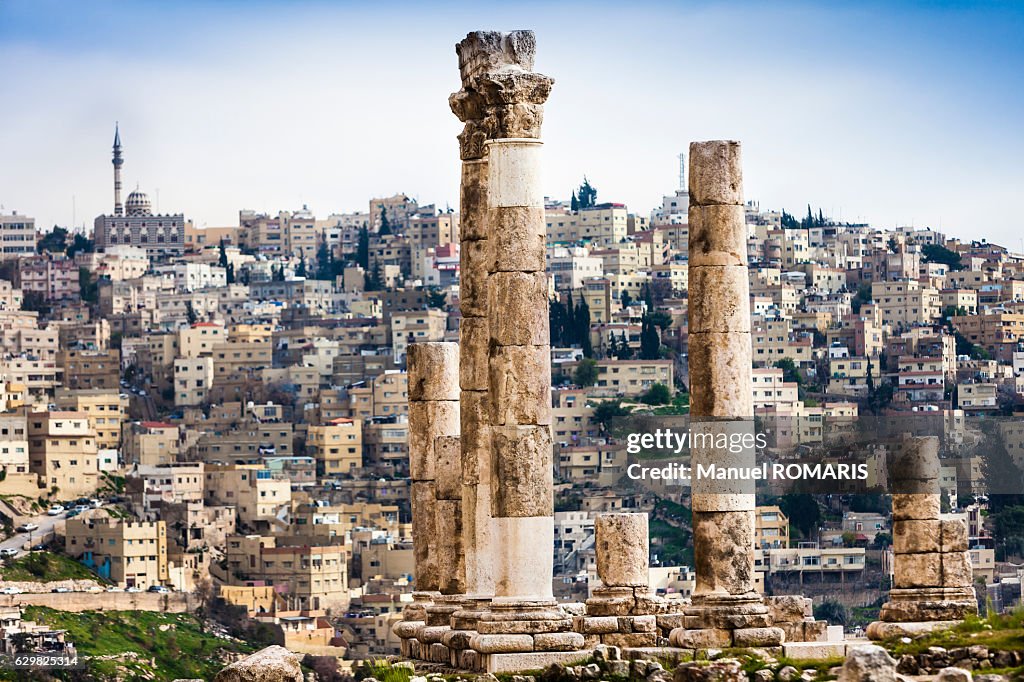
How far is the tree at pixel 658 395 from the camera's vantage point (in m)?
135

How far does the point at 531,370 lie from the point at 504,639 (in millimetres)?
2513

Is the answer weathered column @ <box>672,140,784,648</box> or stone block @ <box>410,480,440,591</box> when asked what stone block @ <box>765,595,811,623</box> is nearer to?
weathered column @ <box>672,140,784,648</box>

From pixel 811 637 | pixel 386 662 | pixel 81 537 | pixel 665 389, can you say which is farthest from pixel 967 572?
pixel 665 389

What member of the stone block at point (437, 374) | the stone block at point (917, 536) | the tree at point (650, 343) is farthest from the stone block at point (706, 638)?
the tree at point (650, 343)

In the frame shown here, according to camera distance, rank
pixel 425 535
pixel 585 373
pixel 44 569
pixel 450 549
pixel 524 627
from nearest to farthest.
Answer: pixel 524 627
pixel 450 549
pixel 425 535
pixel 44 569
pixel 585 373

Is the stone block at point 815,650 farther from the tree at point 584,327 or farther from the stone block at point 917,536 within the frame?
the tree at point 584,327

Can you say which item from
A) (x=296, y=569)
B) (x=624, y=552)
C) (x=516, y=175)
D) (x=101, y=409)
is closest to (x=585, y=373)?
(x=296, y=569)

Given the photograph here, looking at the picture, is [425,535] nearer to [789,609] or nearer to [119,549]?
[789,609]

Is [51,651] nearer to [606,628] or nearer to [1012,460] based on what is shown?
[1012,460]

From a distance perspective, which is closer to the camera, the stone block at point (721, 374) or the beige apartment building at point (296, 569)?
the stone block at point (721, 374)

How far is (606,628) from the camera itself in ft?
90.7

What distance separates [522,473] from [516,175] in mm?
2795

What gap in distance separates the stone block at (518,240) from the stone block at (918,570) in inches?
241

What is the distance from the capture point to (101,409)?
158m
